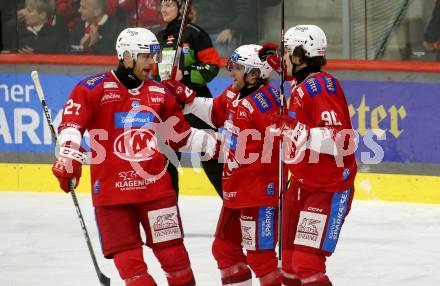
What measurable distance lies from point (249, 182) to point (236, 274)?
467 mm

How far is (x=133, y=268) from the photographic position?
5.84 meters

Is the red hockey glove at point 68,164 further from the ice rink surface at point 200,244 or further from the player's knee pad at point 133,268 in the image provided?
the ice rink surface at point 200,244

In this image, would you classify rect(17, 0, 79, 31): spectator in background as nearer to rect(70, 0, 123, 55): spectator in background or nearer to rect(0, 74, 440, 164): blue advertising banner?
rect(70, 0, 123, 55): spectator in background

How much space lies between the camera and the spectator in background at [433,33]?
989 cm

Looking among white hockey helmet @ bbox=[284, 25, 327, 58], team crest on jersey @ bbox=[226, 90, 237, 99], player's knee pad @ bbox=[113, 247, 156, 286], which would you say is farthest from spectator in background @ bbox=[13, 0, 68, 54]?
player's knee pad @ bbox=[113, 247, 156, 286]

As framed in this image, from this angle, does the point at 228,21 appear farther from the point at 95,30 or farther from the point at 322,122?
the point at 322,122

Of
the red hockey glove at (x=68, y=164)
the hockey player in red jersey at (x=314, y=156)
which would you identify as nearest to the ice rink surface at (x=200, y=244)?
the hockey player in red jersey at (x=314, y=156)

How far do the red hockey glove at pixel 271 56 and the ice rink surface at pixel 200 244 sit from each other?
1405 mm

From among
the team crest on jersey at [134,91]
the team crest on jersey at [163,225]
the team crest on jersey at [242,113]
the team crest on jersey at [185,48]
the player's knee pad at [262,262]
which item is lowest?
the player's knee pad at [262,262]

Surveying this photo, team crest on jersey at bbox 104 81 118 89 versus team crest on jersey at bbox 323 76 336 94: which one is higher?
team crest on jersey at bbox 104 81 118 89

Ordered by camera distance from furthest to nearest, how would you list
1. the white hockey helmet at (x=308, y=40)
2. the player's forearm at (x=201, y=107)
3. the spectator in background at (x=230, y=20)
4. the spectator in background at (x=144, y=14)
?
the spectator in background at (x=144, y=14) → the spectator in background at (x=230, y=20) → the player's forearm at (x=201, y=107) → the white hockey helmet at (x=308, y=40)

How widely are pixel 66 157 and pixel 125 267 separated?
568mm

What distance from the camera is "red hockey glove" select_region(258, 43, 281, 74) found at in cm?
639

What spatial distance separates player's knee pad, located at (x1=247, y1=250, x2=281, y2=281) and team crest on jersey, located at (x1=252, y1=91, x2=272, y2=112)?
2.32ft
